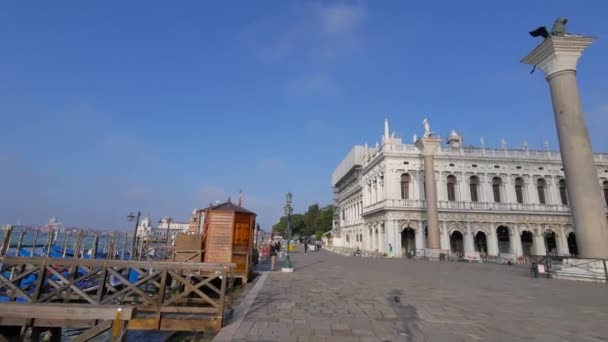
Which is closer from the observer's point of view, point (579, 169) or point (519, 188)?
point (579, 169)

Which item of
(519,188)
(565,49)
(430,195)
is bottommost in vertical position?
(430,195)

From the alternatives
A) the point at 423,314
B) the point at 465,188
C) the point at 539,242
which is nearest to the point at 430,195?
the point at 465,188

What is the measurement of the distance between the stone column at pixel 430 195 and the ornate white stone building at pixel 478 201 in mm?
4689

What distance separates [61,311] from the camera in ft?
12.0

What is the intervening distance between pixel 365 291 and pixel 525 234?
34572 millimetres

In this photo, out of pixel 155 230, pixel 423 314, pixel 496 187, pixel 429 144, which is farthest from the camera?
pixel 155 230

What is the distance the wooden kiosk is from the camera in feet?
42.2

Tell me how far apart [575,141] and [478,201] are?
2216 centimetres

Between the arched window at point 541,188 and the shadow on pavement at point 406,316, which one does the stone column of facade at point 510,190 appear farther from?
the shadow on pavement at point 406,316

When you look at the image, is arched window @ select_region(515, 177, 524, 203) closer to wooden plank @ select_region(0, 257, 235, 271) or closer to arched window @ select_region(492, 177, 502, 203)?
arched window @ select_region(492, 177, 502, 203)

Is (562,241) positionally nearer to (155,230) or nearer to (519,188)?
(519,188)

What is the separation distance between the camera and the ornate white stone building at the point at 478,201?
33844 millimetres

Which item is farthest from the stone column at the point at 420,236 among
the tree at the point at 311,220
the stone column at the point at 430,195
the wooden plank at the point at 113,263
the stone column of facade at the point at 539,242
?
the tree at the point at 311,220

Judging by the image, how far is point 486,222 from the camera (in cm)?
3434
